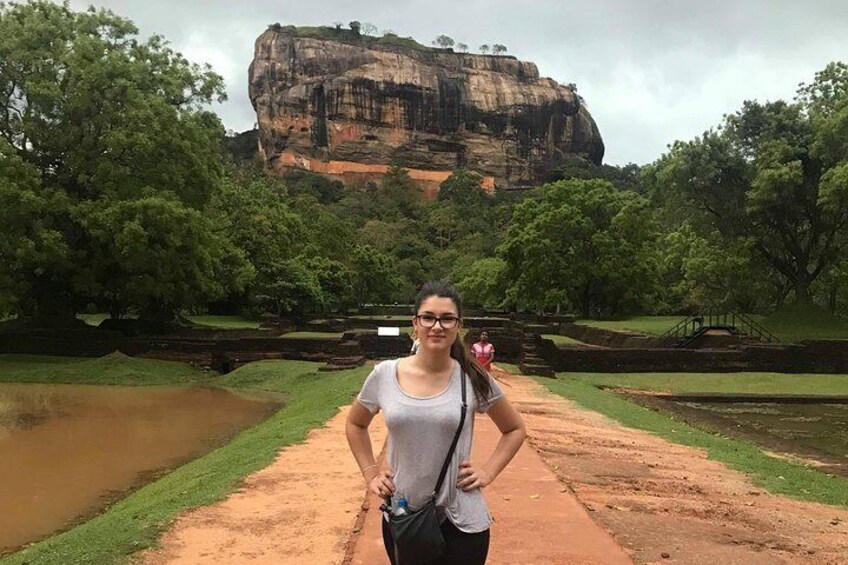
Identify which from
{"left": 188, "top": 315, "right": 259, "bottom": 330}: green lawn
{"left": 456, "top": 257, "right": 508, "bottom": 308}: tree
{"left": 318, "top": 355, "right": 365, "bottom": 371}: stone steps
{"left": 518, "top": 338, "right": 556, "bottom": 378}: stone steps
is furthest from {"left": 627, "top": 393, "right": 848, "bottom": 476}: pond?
{"left": 456, "top": 257, "right": 508, "bottom": 308}: tree

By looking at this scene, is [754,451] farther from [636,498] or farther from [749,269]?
[749,269]

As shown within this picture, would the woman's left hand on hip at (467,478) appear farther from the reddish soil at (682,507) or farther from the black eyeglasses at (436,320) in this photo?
the reddish soil at (682,507)

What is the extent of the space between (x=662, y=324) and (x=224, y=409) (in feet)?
82.7

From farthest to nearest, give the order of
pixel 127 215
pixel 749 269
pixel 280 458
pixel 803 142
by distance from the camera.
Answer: pixel 749 269 < pixel 803 142 < pixel 127 215 < pixel 280 458

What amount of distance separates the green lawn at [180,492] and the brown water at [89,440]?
2.20 feet

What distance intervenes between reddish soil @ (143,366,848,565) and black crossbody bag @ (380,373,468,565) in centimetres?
228

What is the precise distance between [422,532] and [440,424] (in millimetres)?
357

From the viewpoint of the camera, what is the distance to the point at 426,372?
9.23ft

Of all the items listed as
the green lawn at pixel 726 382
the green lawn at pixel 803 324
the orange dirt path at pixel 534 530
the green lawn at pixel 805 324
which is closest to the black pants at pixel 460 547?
the orange dirt path at pixel 534 530

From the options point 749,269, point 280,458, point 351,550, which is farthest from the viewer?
point 749,269

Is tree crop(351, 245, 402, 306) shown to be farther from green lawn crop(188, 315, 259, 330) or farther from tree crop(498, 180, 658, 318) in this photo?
tree crop(498, 180, 658, 318)

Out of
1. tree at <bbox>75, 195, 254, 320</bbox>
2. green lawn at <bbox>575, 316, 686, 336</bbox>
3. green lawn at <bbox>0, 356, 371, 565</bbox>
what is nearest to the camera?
green lawn at <bbox>0, 356, 371, 565</bbox>

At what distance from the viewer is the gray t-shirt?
2680 millimetres

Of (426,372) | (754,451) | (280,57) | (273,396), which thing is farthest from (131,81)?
(280,57)
